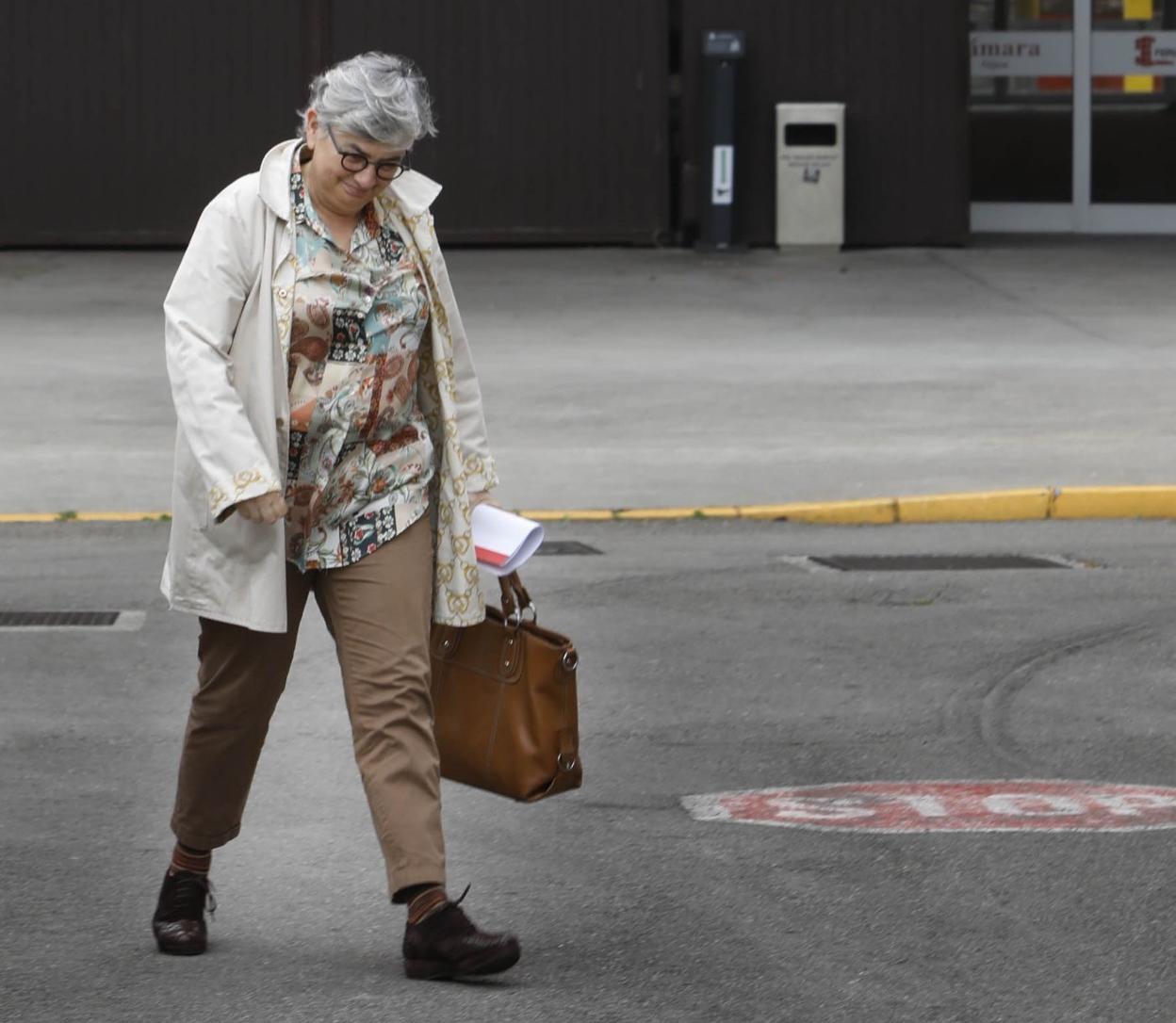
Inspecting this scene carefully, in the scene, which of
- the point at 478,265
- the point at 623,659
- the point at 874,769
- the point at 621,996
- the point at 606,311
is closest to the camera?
the point at 621,996

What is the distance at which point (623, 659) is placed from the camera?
8203mm

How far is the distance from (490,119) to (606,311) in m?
4.01

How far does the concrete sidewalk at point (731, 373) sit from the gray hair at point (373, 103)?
273 inches

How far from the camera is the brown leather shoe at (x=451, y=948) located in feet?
15.8

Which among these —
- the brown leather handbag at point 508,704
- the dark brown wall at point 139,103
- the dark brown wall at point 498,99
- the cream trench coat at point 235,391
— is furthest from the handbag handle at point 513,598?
the dark brown wall at point 139,103

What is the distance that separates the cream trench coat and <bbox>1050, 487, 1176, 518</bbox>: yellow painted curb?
7.14 m

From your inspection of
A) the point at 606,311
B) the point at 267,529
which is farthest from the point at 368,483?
the point at 606,311

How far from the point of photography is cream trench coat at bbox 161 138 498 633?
4746 mm

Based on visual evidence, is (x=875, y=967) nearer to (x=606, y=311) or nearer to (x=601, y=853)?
(x=601, y=853)

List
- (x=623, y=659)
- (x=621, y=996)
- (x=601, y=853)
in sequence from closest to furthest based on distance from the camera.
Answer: (x=621, y=996) < (x=601, y=853) < (x=623, y=659)

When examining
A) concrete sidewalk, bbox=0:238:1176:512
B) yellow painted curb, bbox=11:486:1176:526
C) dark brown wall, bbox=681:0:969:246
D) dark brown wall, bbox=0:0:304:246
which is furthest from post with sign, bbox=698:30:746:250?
yellow painted curb, bbox=11:486:1176:526

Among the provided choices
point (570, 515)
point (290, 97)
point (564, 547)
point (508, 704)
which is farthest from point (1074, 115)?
point (508, 704)

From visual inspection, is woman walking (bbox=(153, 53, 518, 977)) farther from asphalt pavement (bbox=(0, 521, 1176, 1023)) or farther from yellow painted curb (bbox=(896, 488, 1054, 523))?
yellow painted curb (bbox=(896, 488, 1054, 523))

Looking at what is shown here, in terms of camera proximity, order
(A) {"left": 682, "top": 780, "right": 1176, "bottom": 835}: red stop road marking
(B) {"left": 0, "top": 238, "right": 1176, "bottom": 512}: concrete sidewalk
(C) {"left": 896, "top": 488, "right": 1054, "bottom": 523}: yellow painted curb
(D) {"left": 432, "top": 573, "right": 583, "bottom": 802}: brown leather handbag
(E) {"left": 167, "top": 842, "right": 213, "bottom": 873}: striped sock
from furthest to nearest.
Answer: (B) {"left": 0, "top": 238, "right": 1176, "bottom": 512}: concrete sidewalk < (C) {"left": 896, "top": 488, "right": 1054, "bottom": 523}: yellow painted curb < (A) {"left": 682, "top": 780, "right": 1176, "bottom": 835}: red stop road marking < (E) {"left": 167, "top": 842, "right": 213, "bottom": 873}: striped sock < (D) {"left": 432, "top": 573, "right": 583, "bottom": 802}: brown leather handbag
